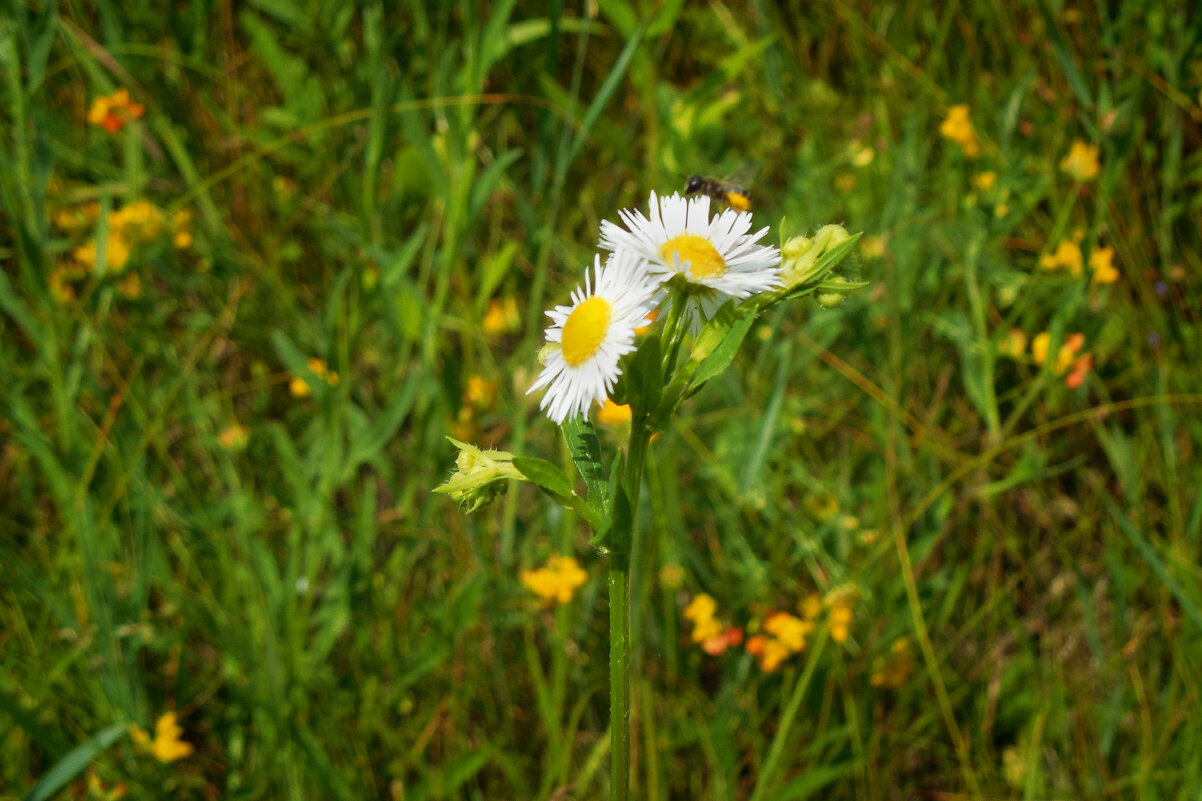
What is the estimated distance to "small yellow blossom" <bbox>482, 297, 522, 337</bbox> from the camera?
229cm

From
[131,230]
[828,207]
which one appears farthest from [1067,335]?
[131,230]

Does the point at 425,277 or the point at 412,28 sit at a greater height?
the point at 412,28

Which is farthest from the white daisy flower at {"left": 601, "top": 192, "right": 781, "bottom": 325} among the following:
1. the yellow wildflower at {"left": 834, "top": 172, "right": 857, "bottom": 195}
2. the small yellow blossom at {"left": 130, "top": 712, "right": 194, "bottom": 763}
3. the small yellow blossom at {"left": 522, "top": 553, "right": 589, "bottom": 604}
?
the yellow wildflower at {"left": 834, "top": 172, "right": 857, "bottom": 195}

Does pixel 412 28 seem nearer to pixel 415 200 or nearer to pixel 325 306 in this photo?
pixel 415 200

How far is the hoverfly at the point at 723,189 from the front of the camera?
4.76ft

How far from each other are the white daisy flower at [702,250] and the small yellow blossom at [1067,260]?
143cm

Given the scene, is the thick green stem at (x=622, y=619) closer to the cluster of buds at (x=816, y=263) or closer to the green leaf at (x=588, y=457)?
the green leaf at (x=588, y=457)

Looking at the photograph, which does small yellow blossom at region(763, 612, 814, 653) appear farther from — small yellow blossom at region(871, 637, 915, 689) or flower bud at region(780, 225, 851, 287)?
flower bud at region(780, 225, 851, 287)

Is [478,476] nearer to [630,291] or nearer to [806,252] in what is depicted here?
[630,291]

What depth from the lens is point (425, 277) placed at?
2.01 meters

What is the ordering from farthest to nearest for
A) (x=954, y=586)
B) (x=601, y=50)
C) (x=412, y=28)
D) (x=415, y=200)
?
(x=601, y=50)
(x=412, y=28)
(x=415, y=200)
(x=954, y=586)

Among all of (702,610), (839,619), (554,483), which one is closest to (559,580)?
(702,610)

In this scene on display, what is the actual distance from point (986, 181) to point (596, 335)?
1.68 metres

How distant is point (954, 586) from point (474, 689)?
974 mm
